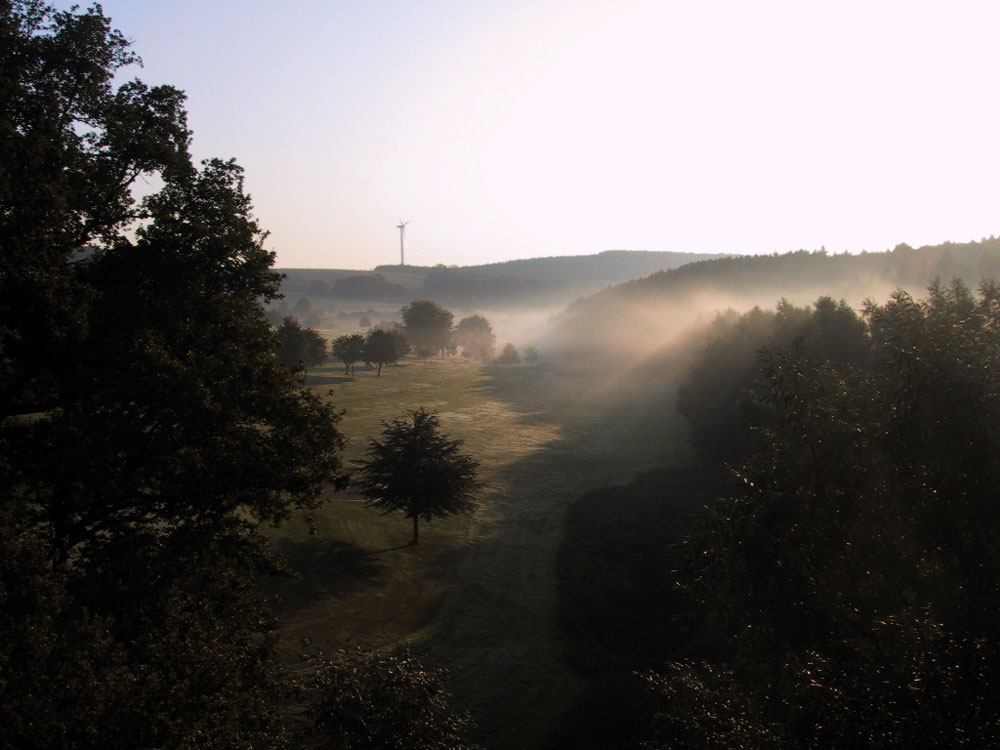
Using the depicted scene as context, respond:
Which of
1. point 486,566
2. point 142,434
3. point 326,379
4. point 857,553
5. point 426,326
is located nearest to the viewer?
point 857,553

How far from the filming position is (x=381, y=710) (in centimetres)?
1162

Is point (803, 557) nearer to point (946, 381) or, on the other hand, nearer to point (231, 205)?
point (946, 381)

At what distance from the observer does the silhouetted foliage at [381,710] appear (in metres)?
11.3

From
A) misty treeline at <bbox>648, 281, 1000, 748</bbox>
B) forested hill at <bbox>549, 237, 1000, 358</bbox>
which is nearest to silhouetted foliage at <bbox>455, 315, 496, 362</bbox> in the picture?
forested hill at <bbox>549, 237, 1000, 358</bbox>

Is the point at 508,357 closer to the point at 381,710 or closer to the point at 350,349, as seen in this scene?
the point at 350,349

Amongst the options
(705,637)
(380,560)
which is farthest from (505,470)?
(705,637)

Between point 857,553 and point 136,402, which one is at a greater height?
point 136,402

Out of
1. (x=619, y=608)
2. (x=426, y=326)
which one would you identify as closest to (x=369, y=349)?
(x=426, y=326)

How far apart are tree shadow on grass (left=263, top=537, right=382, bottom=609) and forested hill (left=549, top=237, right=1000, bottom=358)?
100176mm

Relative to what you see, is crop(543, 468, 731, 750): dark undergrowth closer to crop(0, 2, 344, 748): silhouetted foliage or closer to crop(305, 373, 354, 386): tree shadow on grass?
crop(0, 2, 344, 748): silhouetted foliage

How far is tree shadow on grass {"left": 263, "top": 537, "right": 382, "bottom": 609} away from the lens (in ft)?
95.2

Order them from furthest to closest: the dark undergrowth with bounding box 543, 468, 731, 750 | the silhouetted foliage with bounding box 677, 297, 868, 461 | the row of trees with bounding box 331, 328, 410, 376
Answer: the row of trees with bounding box 331, 328, 410, 376 < the silhouetted foliage with bounding box 677, 297, 868, 461 < the dark undergrowth with bounding box 543, 468, 731, 750

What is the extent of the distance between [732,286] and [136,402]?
551ft

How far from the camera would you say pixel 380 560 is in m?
34.6
